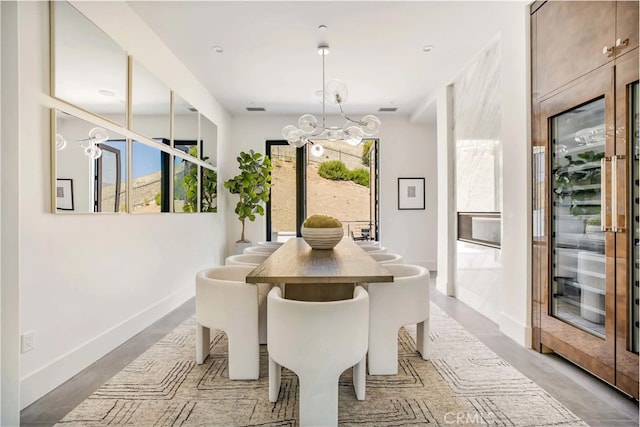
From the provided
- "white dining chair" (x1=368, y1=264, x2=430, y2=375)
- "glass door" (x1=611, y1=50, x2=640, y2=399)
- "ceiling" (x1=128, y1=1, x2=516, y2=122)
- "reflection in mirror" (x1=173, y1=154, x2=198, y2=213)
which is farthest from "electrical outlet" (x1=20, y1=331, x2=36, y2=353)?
"glass door" (x1=611, y1=50, x2=640, y2=399)

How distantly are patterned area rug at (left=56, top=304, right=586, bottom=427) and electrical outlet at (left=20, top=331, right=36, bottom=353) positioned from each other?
0.44 meters

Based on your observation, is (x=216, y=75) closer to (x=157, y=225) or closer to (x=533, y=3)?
(x=157, y=225)

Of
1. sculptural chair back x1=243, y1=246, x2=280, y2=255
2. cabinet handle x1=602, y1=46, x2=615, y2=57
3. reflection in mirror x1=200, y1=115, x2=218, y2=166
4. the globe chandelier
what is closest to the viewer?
cabinet handle x1=602, y1=46, x2=615, y2=57

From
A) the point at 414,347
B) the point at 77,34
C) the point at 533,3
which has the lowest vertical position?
the point at 414,347

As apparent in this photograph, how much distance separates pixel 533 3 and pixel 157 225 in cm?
390

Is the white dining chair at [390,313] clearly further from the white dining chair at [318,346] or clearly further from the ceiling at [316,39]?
the ceiling at [316,39]

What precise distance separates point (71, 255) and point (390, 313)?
2.16m

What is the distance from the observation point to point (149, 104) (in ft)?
11.3

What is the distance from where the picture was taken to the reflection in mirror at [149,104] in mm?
3195

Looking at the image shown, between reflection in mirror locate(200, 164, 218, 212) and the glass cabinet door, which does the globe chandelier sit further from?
reflection in mirror locate(200, 164, 218, 212)

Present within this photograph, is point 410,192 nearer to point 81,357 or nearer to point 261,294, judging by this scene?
point 261,294

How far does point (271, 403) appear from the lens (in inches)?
78.3

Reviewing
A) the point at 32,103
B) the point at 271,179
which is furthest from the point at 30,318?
the point at 271,179

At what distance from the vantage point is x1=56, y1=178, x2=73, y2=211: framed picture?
2260 mm
